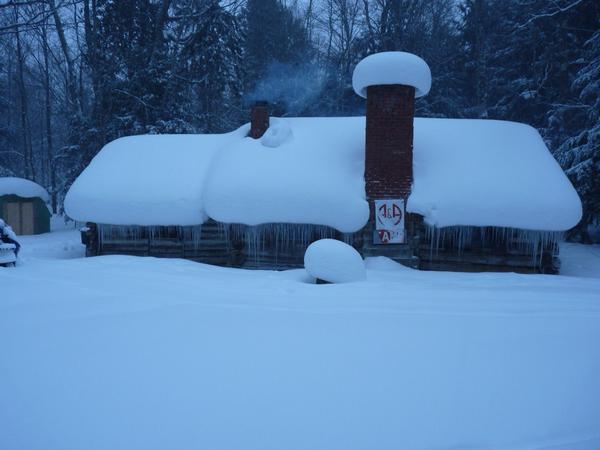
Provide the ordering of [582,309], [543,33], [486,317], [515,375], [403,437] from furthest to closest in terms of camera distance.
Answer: [543,33] < [582,309] < [486,317] < [515,375] < [403,437]

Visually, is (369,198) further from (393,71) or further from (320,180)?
(393,71)

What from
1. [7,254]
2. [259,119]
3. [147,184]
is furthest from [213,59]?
[7,254]

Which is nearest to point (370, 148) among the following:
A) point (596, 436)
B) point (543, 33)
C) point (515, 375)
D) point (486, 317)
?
point (486, 317)

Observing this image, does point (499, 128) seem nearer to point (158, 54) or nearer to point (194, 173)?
point (194, 173)

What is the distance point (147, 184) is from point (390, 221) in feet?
22.1

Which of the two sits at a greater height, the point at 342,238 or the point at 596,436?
the point at 342,238

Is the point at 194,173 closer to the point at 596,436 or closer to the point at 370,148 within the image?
the point at 370,148

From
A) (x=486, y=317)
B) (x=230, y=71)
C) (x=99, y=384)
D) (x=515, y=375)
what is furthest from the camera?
(x=230, y=71)

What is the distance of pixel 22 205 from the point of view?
1728 centimetres

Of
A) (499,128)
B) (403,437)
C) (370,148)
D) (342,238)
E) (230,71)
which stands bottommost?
(403,437)

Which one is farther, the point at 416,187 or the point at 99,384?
the point at 416,187

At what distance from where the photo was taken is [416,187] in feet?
30.2

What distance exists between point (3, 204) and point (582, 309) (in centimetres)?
2136

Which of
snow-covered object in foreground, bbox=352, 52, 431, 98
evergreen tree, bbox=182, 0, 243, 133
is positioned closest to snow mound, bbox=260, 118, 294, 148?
snow-covered object in foreground, bbox=352, 52, 431, 98
